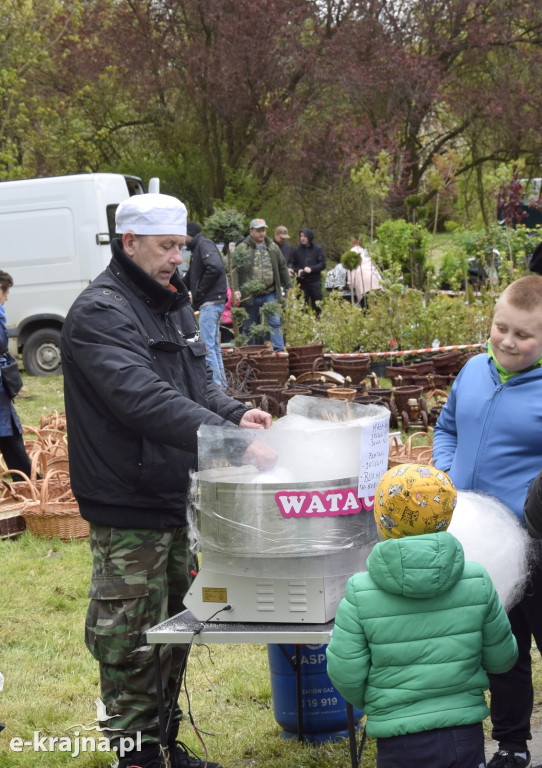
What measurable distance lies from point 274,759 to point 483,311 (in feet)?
29.7

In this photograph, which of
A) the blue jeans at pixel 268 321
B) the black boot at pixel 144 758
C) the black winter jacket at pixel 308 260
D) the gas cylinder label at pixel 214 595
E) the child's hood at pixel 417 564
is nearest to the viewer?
the child's hood at pixel 417 564

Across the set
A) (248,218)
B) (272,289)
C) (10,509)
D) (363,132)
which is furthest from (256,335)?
(363,132)

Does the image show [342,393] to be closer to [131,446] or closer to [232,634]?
[131,446]

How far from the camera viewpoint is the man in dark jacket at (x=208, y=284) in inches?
413

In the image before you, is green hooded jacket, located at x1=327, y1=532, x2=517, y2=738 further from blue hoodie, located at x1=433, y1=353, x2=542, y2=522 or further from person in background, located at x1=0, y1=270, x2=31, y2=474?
person in background, located at x1=0, y1=270, x2=31, y2=474

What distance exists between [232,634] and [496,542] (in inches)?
30.7

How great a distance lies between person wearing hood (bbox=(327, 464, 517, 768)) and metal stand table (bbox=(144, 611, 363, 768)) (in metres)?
0.24

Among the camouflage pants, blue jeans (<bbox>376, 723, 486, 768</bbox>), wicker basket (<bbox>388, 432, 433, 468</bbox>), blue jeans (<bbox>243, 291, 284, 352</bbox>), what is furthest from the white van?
blue jeans (<bbox>376, 723, 486, 768</bbox>)

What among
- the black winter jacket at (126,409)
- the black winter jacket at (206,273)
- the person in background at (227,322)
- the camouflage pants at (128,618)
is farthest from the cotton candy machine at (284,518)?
the person in background at (227,322)

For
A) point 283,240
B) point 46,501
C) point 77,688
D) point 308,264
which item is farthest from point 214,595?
point 283,240

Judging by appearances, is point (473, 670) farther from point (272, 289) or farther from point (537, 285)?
point (272, 289)

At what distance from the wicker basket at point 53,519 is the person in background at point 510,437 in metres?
3.67

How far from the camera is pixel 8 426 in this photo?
7105 mm

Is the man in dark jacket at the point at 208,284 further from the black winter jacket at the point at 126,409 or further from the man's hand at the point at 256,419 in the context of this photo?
the black winter jacket at the point at 126,409
